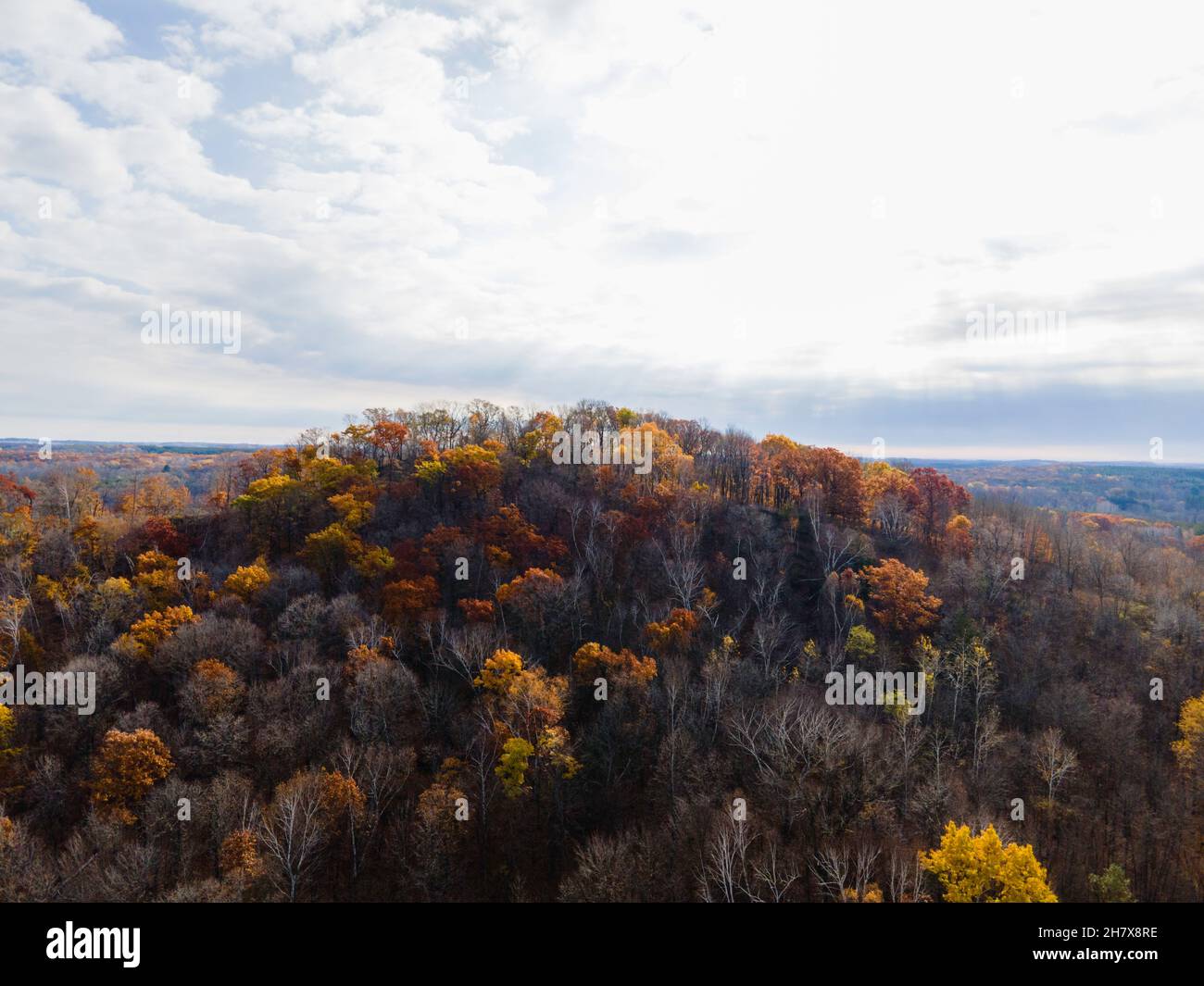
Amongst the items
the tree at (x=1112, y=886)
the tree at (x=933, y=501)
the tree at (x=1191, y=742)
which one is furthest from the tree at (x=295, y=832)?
the tree at (x=933, y=501)

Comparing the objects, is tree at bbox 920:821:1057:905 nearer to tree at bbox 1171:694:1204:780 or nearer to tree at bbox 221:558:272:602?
tree at bbox 1171:694:1204:780

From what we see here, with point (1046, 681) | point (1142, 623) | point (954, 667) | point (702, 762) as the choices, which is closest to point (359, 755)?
point (702, 762)

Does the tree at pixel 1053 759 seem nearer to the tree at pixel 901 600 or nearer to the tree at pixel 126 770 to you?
the tree at pixel 901 600

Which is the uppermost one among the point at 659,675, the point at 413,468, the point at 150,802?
the point at 413,468

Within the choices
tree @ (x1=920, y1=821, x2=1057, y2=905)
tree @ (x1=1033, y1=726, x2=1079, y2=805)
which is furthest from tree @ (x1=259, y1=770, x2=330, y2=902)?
tree @ (x1=1033, y1=726, x2=1079, y2=805)

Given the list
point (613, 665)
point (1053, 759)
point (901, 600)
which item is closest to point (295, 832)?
point (613, 665)
